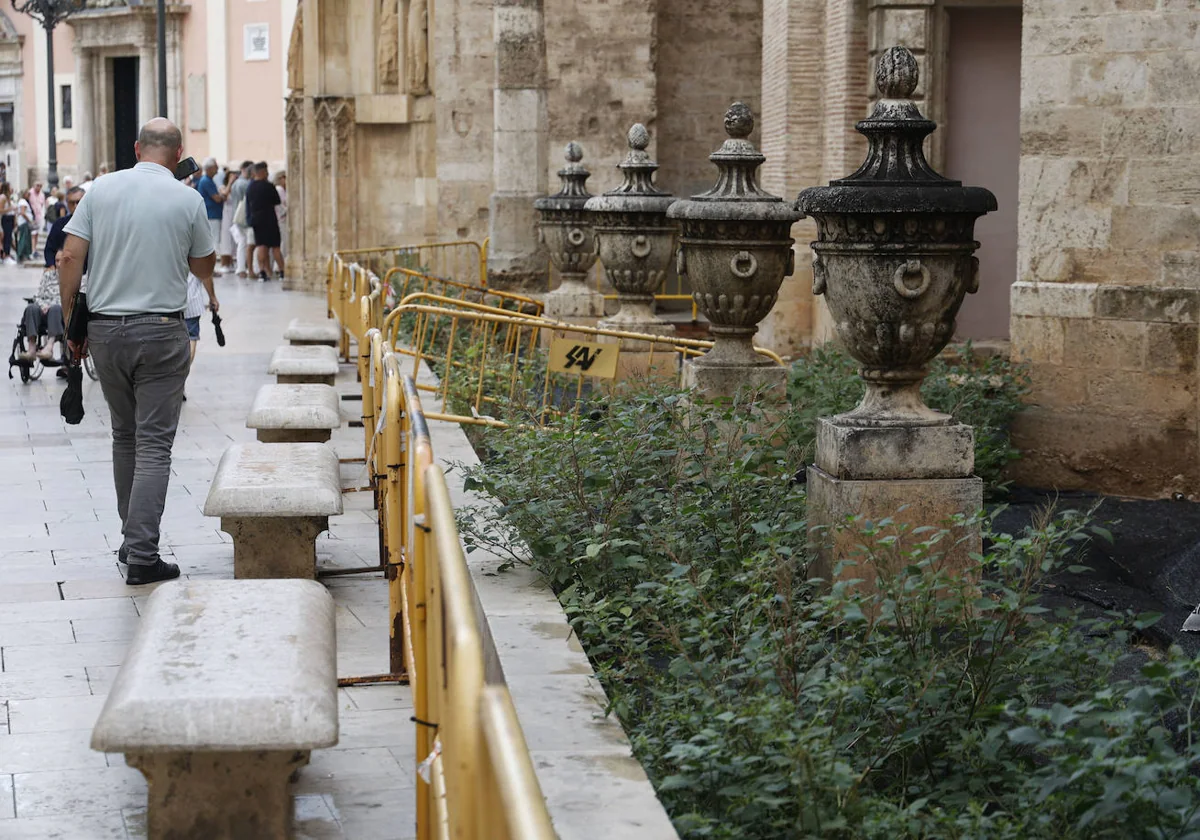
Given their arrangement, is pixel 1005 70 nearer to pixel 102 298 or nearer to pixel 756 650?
pixel 102 298

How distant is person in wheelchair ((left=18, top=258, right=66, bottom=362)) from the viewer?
43.8 ft

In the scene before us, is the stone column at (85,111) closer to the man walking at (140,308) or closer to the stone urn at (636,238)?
the stone urn at (636,238)

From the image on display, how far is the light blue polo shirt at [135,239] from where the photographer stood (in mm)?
6840

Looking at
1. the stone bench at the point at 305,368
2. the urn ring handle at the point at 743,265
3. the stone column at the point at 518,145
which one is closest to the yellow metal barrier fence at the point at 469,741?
the urn ring handle at the point at 743,265

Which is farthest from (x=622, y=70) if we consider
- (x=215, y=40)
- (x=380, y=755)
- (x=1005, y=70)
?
(x=215, y=40)

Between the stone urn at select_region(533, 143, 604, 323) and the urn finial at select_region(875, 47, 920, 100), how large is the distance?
8.48m

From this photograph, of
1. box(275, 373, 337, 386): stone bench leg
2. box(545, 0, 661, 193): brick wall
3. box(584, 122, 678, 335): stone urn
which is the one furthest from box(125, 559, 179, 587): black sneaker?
box(545, 0, 661, 193): brick wall

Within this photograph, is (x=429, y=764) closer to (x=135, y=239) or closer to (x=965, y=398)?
(x=135, y=239)

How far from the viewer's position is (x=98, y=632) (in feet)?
20.1

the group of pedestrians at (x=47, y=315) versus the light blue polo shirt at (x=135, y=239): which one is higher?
the light blue polo shirt at (x=135, y=239)

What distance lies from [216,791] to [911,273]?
10.8ft

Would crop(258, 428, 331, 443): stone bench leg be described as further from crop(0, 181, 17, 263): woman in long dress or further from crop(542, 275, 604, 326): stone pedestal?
crop(0, 181, 17, 263): woman in long dress

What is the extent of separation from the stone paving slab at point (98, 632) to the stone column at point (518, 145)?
23.8ft

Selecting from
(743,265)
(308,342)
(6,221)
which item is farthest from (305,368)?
(6,221)
